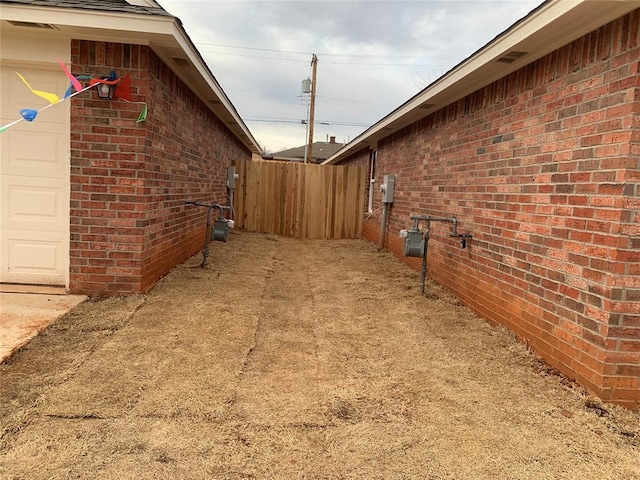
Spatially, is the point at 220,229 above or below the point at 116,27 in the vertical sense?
below

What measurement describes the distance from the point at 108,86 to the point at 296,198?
726 centimetres

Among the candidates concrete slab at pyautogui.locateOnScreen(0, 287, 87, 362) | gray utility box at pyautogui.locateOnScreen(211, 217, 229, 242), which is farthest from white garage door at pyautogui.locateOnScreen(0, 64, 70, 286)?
gray utility box at pyautogui.locateOnScreen(211, 217, 229, 242)

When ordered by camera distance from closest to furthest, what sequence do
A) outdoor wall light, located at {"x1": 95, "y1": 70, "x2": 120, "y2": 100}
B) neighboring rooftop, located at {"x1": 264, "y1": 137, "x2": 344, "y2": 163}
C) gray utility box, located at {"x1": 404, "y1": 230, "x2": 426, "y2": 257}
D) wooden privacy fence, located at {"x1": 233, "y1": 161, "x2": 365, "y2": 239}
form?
outdoor wall light, located at {"x1": 95, "y1": 70, "x2": 120, "y2": 100}, gray utility box, located at {"x1": 404, "y1": 230, "x2": 426, "y2": 257}, wooden privacy fence, located at {"x1": 233, "y1": 161, "x2": 365, "y2": 239}, neighboring rooftop, located at {"x1": 264, "y1": 137, "x2": 344, "y2": 163}

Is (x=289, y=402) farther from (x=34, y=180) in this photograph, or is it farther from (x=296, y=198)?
(x=296, y=198)

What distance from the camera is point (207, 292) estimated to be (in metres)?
4.97

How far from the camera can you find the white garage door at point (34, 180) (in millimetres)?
4434

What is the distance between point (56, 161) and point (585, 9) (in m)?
4.81

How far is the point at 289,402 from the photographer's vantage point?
8.83 feet

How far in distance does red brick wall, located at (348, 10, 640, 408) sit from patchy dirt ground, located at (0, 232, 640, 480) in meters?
0.28

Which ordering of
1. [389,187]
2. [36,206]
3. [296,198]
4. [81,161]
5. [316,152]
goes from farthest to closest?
[316,152]
[296,198]
[389,187]
[36,206]
[81,161]

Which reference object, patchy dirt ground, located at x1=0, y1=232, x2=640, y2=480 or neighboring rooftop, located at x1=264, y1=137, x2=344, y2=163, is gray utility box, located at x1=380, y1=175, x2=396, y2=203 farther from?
neighboring rooftop, located at x1=264, y1=137, x2=344, y2=163

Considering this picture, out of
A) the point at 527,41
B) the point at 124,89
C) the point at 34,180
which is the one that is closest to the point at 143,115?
the point at 124,89

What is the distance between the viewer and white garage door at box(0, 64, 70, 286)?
443cm

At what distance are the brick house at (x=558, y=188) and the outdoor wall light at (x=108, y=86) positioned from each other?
361 centimetres
